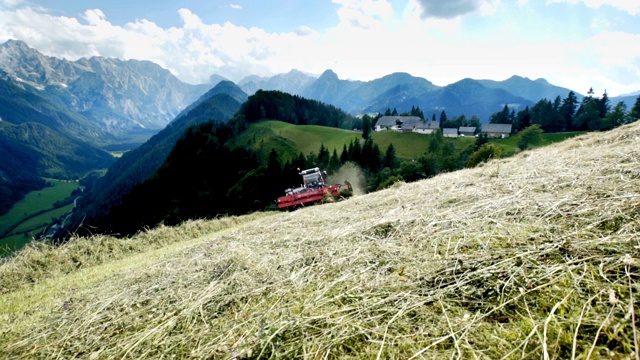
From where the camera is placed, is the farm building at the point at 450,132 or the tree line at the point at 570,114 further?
the farm building at the point at 450,132

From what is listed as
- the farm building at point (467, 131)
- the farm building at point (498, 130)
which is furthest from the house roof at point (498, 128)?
the farm building at point (467, 131)

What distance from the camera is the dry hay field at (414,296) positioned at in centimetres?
198

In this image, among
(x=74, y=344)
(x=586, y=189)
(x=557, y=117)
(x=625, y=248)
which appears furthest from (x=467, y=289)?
(x=557, y=117)

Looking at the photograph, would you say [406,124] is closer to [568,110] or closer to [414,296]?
[568,110]

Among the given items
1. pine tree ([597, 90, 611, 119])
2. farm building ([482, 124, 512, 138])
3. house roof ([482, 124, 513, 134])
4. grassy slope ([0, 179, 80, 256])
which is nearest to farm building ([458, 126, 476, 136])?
house roof ([482, 124, 513, 134])

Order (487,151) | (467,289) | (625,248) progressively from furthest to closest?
1. (487,151)
2. (467,289)
3. (625,248)

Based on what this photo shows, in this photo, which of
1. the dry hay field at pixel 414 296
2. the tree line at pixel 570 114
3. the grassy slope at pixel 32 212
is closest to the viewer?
the dry hay field at pixel 414 296

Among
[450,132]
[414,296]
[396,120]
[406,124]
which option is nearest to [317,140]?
[406,124]

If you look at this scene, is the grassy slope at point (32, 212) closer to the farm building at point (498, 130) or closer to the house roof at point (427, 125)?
the house roof at point (427, 125)

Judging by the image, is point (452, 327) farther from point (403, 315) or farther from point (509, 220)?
point (509, 220)

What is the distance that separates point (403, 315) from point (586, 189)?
3.68 metres

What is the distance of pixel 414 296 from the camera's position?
8.36 feet

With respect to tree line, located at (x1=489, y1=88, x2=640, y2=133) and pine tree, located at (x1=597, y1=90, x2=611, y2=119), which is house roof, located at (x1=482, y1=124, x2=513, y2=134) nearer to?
tree line, located at (x1=489, y1=88, x2=640, y2=133)

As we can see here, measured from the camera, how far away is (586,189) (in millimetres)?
4051
